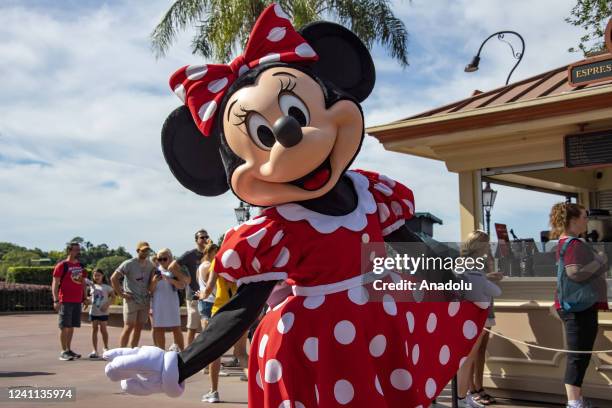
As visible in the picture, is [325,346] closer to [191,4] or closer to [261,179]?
[261,179]

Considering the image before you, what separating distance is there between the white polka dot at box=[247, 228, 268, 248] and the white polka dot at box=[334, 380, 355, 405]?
64 cm

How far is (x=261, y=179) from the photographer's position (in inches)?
113

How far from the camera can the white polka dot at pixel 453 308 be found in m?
3.14

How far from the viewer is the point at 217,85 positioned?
10.1 ft

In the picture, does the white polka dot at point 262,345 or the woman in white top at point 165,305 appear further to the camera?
the woman in white top at point 165,305

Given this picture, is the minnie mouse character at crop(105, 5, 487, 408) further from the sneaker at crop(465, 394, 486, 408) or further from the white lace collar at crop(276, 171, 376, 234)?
the sneaker at crop(465, 394, 486, 408)

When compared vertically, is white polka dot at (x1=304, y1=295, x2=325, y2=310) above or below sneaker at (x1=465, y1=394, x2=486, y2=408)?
above

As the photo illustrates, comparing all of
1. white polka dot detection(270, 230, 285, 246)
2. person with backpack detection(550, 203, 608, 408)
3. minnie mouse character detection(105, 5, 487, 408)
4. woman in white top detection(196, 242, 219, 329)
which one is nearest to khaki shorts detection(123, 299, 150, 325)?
woman in white top detection(196, 242, 219, 329)

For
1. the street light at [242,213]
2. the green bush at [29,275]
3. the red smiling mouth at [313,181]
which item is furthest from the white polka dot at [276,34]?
the green bush at [29,275]

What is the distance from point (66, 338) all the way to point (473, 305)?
23.0 ft

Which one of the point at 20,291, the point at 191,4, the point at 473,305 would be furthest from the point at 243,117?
the point at 20,291

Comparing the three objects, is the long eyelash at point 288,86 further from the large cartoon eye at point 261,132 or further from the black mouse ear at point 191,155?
the black mouse ear at point 191,155

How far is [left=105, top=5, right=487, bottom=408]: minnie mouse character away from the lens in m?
2.62

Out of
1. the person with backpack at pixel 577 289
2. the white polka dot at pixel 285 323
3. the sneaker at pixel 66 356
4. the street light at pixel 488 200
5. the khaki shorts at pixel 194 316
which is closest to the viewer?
the white polka dot at pixel 285 323
